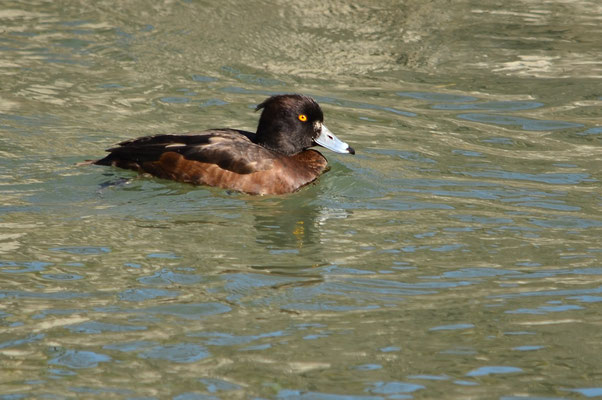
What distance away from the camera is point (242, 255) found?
7.14 metres

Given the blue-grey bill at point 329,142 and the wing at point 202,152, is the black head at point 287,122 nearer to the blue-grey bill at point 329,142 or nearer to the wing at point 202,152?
the blue-grey bill at point 329,142

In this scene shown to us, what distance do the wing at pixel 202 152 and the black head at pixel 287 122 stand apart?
28cm

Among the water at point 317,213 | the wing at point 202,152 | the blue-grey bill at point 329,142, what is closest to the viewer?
the water at point 317,213

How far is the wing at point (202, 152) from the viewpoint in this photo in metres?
8.77

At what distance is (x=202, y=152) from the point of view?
28.9ft

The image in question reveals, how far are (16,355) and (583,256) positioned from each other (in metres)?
4.18

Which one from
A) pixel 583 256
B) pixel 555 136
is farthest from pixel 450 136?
pixel 583 256

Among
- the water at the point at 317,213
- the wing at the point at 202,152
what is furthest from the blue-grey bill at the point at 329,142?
the wing at the point at 202,152

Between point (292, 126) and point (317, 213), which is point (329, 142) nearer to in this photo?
point (292, 126)

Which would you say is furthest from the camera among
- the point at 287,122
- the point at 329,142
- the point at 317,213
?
the point at 329,142

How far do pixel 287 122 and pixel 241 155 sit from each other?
73 cm

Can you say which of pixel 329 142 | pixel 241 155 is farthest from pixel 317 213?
pixel 329 142

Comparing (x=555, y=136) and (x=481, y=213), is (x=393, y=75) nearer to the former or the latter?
(x=555, y=136)

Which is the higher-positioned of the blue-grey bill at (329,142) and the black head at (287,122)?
the black head at (287,122)
